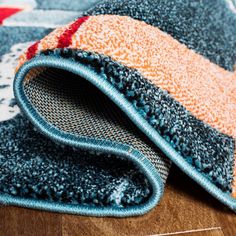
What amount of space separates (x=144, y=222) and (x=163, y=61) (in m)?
0.25

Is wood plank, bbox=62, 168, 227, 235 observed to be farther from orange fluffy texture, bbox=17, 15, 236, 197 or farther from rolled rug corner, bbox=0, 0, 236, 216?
orange fluffy texture, bbox=17, 15, 236, 197

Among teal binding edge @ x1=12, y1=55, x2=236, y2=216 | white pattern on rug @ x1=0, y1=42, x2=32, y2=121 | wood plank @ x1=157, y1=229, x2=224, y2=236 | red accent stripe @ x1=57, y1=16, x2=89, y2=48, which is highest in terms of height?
red accent stripe @ x1=57, y1=16, x2=89, y2=48

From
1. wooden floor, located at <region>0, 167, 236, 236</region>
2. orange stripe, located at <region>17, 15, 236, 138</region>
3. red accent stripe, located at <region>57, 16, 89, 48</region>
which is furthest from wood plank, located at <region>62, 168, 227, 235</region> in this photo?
red accent stripe, located at <region>57, 16, 89, 48</region>

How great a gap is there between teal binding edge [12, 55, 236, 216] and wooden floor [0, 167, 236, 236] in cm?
1

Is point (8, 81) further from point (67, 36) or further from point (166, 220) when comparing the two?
point (166, 220)

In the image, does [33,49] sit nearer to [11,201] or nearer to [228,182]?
[11,201]

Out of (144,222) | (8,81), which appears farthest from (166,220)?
(8,81)

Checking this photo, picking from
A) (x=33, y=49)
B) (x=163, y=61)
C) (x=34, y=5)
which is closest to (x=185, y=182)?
(x=163, y=61)

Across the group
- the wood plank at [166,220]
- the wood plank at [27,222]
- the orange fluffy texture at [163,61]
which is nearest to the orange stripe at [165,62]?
the orange fluffy texture at [163,61]

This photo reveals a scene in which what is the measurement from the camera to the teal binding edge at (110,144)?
23.2 inches

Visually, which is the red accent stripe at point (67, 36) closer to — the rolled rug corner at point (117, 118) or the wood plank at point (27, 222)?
the rolled rug corner at point (117, 118)

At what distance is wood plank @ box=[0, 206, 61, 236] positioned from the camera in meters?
0.59

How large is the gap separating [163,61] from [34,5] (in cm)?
77

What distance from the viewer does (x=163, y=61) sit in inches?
27.0
